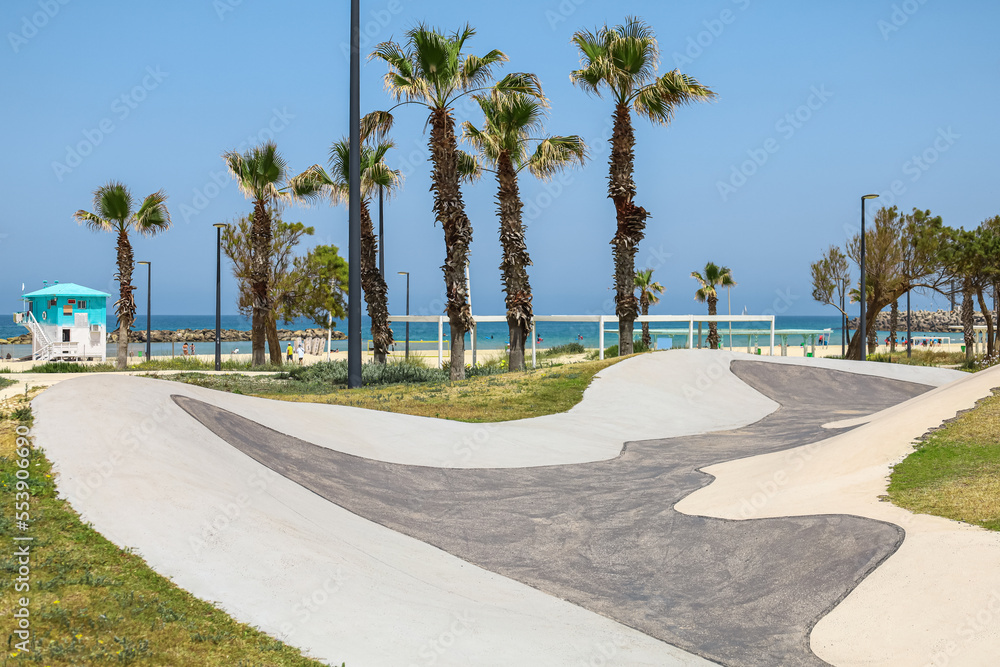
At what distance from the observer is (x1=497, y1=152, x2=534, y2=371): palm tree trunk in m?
23.0

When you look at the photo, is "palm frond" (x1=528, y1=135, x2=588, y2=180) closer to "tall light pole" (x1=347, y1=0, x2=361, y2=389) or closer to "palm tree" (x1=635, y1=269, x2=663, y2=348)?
"tall light pole" (x1=347, y1=0, x2=361, y2=389)

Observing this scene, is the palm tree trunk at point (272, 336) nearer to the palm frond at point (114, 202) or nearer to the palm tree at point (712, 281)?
the palm frond at point (114, 202)

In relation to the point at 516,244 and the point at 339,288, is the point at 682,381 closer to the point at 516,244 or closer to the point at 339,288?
the point at 516,244

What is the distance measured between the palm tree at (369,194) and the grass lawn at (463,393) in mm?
4814

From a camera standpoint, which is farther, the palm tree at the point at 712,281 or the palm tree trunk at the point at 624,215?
the palm tree at the point at 712,281

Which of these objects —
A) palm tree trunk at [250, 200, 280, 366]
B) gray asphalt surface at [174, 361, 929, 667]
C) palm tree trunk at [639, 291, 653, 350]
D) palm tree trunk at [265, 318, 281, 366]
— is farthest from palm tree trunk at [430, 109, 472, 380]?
palm tree trunk at [265, 318, 281, 366]

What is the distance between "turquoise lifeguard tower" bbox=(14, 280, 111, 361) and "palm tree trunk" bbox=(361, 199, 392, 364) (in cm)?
1959

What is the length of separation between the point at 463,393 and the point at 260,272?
17605 mm

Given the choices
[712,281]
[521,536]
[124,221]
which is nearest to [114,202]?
[124,221]

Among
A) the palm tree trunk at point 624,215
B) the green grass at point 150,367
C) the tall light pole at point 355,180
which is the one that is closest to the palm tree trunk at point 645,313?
the palm tree trunk at point 624,215

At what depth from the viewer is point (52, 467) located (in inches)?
273

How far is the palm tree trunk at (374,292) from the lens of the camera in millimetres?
25870

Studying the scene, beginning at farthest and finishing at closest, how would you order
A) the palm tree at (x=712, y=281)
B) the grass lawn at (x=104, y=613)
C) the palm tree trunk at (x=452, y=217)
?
the palm tree at (x=712, y=281)
the palm tree trunk at (x=452, y=217)
the grass lawn at (x=104, y=613)

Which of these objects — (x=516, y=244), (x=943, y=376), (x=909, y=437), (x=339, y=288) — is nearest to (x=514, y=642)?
(x=909, y=437)
